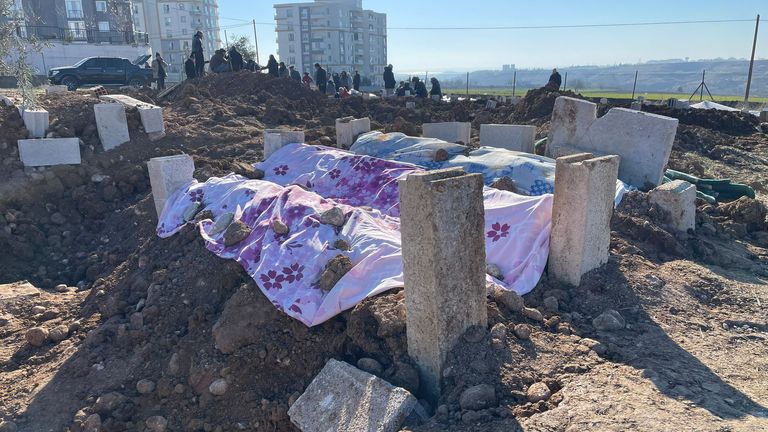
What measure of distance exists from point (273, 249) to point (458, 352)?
2181 mm

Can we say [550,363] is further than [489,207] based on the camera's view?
No

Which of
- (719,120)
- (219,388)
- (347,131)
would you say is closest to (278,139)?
(347,131)

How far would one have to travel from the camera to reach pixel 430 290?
124 inches

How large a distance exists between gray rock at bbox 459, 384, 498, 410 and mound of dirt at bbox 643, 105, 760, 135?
527 inches

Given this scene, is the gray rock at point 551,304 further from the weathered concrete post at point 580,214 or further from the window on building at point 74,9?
the window on building at point 74,9

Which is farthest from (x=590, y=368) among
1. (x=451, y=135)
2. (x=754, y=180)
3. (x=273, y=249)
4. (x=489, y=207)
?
(x=754, y=180)

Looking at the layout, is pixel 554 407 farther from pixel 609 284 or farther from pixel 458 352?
pixel 609 284

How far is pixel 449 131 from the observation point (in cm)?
882

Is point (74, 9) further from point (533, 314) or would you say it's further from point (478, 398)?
point (478, 398)

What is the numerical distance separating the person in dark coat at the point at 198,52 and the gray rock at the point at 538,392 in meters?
14.8

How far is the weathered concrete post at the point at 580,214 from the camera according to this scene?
407 centimetres

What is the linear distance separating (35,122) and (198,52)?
8.75 metres

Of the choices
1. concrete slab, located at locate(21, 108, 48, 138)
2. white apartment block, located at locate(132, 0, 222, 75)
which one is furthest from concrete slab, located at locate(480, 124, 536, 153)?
white apartment block, located at locate(132, 0, 222, 75)

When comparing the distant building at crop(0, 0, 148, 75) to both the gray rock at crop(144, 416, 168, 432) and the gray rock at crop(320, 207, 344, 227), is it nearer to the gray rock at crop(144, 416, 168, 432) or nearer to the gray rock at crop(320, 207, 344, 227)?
the gray rock at crop(320, 207, 344, 227)
